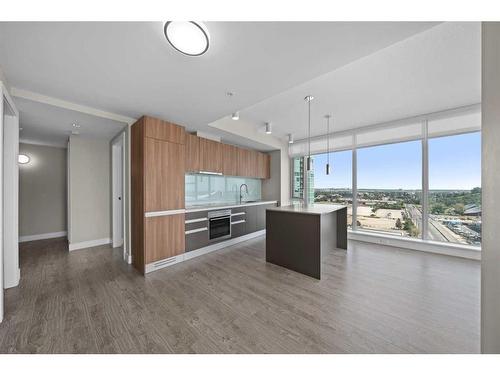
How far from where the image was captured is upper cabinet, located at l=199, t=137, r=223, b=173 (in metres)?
3.87

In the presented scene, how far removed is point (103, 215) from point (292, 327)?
4.51 metres

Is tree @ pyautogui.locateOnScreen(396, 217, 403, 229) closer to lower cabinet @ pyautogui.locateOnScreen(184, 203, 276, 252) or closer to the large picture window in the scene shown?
the large picture window

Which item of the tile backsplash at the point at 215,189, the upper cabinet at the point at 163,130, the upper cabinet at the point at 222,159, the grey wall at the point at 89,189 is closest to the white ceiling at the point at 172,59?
the upper cabinet at the point at 163,130

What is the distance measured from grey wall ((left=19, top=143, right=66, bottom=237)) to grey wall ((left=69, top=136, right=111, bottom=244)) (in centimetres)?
161

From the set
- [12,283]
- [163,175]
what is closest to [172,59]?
[163,175]

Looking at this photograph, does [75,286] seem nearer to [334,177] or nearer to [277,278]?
[277,278]

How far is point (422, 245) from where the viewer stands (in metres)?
3.68

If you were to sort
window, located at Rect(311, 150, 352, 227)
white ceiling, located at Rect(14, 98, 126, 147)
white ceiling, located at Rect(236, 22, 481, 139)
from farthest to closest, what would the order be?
window, located at Rect(311, 150, 352, 227) < white ceiling, located at Rect(14, 98, 126, 147) < white ceiling, located at Rect(236, 22, 481, 139)

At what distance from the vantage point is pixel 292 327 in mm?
1623

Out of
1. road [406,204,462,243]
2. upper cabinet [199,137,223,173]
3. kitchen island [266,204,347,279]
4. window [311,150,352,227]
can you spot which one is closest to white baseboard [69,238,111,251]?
Answer: upper cabinet [199,137,223,173]

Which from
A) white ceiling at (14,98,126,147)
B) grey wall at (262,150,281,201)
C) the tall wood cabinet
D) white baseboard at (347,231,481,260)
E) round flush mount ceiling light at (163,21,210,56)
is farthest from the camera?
grey wall at (262,150,281,201)

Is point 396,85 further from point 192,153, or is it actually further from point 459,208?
point 192,153

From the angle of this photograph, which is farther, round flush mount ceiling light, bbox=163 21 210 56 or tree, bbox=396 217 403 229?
tree, bbox=396 217 403 229

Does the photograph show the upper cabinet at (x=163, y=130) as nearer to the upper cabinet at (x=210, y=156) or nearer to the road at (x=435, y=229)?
the upper cabinet at (x=210, y=156)
